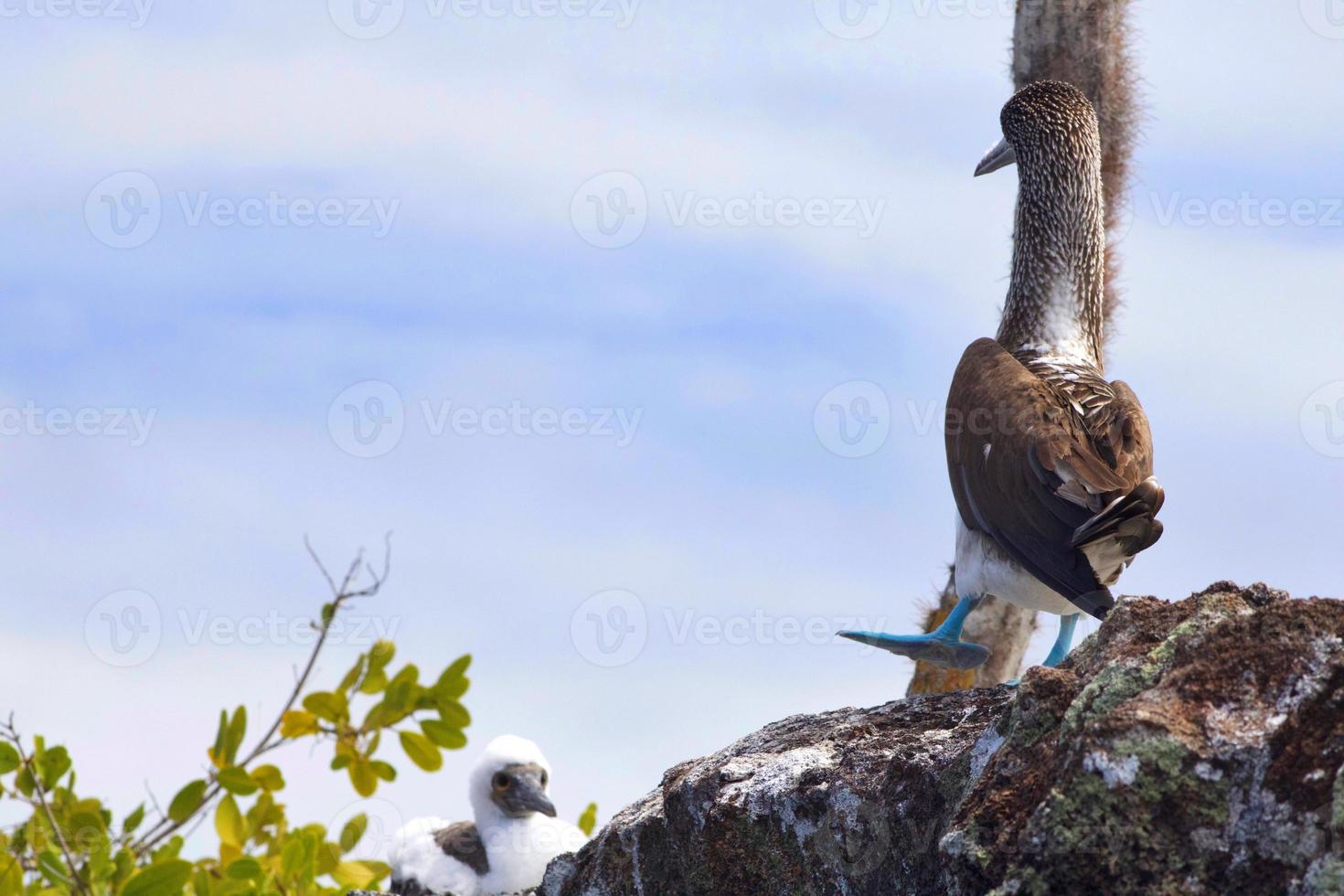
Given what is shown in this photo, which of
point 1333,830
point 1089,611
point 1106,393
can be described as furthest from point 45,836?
point 1106,393

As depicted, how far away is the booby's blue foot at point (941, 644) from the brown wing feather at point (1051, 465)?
1.35 feet

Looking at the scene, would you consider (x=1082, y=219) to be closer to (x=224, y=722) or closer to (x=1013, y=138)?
(x=1013, y=138)

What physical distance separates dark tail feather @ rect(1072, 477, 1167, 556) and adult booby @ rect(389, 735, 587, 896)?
3.20 meters

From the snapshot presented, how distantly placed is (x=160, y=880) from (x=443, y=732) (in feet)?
1.52

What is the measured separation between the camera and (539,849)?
7.05 meters

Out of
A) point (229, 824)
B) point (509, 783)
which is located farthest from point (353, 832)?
point (509, 783)

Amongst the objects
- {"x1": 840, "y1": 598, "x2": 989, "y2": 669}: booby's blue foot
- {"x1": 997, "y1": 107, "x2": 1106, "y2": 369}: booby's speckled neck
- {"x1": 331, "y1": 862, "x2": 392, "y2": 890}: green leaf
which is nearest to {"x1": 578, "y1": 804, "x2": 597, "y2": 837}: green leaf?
{"x1": 840, "y1": 598, "x2": 989, "y2": 669}: booby's blue foot

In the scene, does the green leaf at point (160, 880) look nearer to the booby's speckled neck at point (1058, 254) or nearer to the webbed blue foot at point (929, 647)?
the webbed blue foot at point (929, 647)

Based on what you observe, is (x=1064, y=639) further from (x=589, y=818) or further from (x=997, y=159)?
(x=997, y=159)

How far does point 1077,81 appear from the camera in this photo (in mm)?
10523

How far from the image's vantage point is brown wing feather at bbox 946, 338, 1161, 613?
15.6 ft

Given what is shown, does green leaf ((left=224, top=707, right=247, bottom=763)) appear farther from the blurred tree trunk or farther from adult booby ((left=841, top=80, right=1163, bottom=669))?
the blurred tree trunk

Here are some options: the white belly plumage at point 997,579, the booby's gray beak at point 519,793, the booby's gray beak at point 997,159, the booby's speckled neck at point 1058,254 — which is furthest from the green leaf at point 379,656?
→ the booby's gray beak at point 997,159

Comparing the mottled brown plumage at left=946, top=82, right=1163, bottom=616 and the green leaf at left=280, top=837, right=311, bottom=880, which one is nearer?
the green leaf at left=280, top=837, right=311, bottom=880
